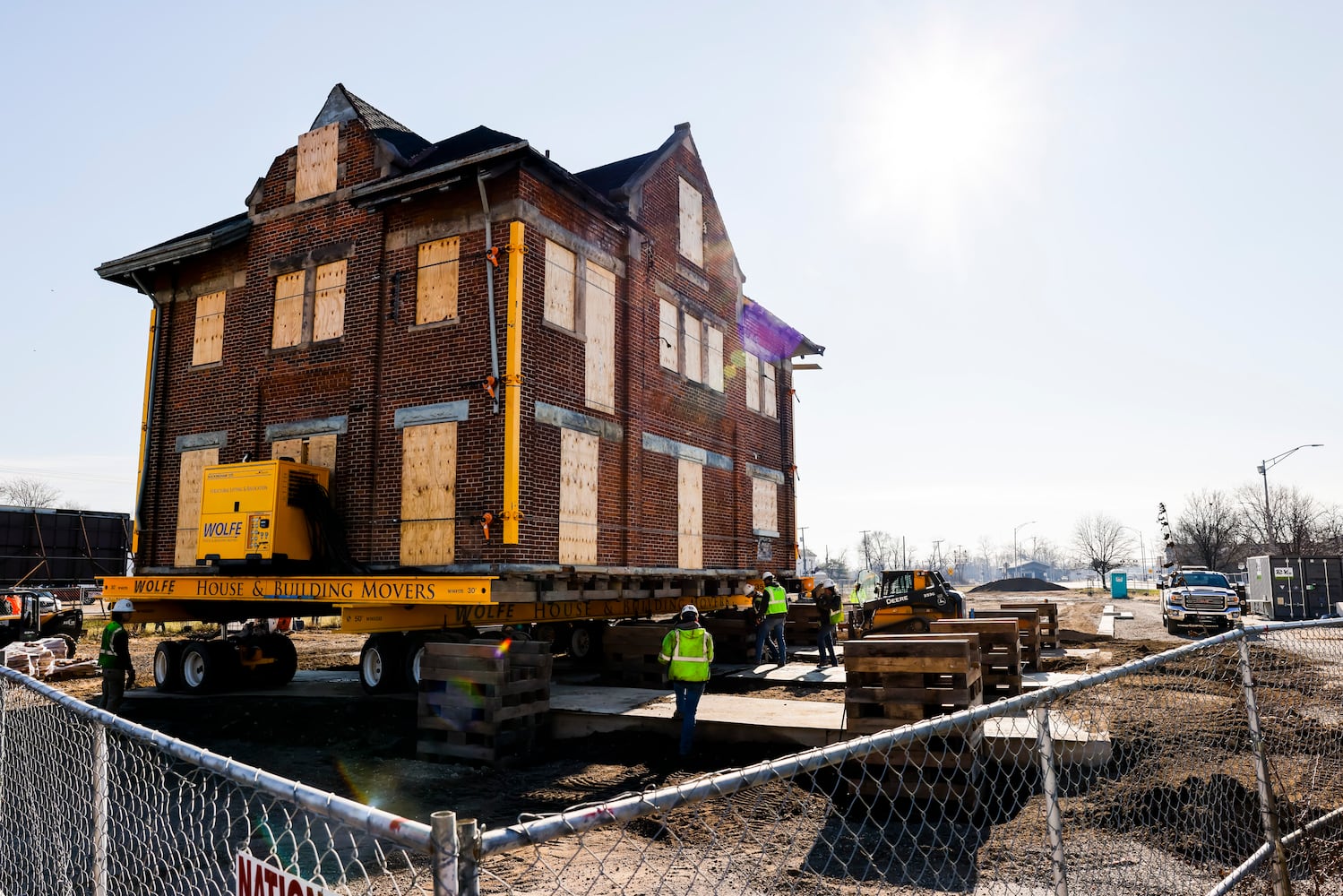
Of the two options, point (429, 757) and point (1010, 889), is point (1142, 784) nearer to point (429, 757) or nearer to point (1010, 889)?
point (1010, 889)

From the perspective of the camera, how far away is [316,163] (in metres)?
17.6

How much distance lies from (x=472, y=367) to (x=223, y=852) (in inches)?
348

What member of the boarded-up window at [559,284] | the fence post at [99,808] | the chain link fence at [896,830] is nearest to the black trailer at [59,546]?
the boarded-up window at [559,284]

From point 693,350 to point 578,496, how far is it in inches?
247

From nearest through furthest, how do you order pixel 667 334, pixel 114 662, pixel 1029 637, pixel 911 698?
1. pixel 911 698
2. pixel 114 662
3. pixel 1029 637
4. pixel 667 334

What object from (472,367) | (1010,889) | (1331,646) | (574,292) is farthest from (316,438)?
(1331,646)

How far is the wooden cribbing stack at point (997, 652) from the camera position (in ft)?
38.3

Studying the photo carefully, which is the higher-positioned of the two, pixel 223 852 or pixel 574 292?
pixel 574 292

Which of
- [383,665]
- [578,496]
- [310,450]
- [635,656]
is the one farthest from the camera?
[310,450]

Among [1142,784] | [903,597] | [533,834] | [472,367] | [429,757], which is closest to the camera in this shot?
[533,834]

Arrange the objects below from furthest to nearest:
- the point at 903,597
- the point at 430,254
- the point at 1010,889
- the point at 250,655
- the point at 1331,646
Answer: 1. the point at 1331,646
2. the point at 903,597
3. the point at 250,655
4. the point at 430,254
5. the point at 1010,889

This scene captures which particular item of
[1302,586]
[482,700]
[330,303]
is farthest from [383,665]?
[1302,586]

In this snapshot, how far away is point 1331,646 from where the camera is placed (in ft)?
65.6

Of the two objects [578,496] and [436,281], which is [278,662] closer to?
[578,496]
